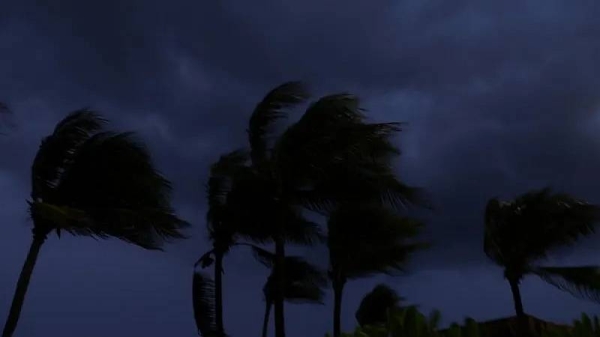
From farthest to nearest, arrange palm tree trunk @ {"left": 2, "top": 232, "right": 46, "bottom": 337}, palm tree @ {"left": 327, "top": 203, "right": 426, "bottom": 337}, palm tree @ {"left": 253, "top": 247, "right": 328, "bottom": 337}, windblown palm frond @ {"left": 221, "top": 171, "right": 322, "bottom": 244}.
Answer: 1. palm tree @ {"left": 253, "top": 247, "right": 328, "bottom": 337}
2. palm tree @ {"left": 327, "top": 203, "right": 426, "bottom": 337}
3. windblown palm frond @ {"left": 221, "top": 171, "right": 322, "bottom": 244}
4. palm tree trunk @ {"left": 2, "top": 232, "right": 46, "bottom": 337}

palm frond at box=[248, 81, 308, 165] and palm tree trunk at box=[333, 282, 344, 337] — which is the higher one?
palm frond at box=[248, 81, 308, 165]

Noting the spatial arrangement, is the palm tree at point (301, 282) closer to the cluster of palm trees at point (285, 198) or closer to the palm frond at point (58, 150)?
the cluster of palm trees at point (285, 198)

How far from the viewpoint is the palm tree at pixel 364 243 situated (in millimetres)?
16734

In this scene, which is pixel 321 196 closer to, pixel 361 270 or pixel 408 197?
pixel 408 197

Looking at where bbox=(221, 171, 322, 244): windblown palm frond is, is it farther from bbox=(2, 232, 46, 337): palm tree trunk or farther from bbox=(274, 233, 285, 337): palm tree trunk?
bbox=(2, 232, 46, 337): palm tree trunk

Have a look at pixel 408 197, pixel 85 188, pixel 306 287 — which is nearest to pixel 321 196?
pixel 408 197

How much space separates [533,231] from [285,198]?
5.22 m

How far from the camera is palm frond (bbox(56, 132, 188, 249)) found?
1273 cm

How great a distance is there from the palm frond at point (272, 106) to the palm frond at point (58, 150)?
3.25 meters

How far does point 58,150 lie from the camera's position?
13.5 metres

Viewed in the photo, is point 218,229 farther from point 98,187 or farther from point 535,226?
point 535,226

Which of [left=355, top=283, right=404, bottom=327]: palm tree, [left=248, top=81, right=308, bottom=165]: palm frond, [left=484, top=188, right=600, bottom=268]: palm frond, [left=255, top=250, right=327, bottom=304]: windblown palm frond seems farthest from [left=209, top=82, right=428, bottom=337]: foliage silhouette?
[left=355, top=283, right=404, bottom=327]: palm tree

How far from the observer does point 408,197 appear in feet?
47.2

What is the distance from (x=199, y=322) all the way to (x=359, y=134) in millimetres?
6786
